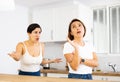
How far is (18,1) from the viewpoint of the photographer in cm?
499

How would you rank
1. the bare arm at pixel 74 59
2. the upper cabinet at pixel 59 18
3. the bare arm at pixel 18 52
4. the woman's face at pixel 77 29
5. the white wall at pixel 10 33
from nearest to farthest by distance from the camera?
the bare arm at pixel 74 59
the woman's face at pixel 77 29
the bare arm at pixel 18 52
the upper cabinet at pixel 59 18
the white wall at pixel 10 33

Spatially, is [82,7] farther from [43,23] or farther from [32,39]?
[32,39]

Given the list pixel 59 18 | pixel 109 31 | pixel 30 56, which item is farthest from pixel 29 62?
pixel 109 31

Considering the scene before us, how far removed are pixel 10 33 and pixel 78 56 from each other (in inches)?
131

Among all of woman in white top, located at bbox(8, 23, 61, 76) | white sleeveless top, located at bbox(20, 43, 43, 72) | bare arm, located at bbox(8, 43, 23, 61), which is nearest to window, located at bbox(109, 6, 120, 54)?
woman in white top, located at bbox(8, 23, 61, 76)

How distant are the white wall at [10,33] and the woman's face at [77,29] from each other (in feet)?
9.89

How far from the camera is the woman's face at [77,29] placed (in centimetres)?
223

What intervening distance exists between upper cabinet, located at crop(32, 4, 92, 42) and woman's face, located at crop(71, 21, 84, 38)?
229 cm

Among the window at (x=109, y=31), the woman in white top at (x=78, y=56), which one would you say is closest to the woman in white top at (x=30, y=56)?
the woman in white top at (x=78, y=56)

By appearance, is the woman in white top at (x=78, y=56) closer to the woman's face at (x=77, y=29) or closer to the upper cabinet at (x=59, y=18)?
the woman's face at (x=77, y=29)

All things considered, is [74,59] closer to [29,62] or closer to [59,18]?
[29,62]

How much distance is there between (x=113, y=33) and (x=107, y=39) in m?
0.19

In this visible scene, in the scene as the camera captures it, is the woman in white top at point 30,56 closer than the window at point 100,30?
Yes

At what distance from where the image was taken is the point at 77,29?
7.32 feet
